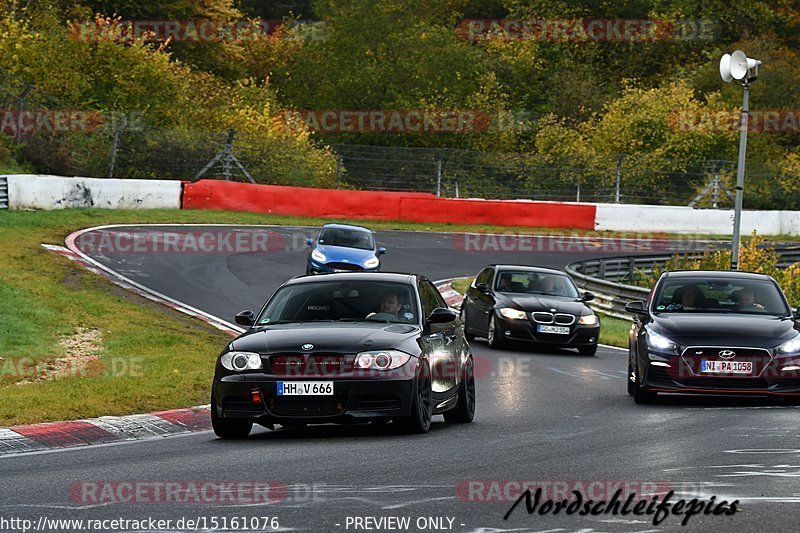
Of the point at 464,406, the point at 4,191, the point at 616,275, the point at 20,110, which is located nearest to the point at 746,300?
the point at 464,406

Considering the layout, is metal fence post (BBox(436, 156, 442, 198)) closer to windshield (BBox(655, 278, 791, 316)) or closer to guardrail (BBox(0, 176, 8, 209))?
guardrail (BBox(0, 176, 8, 209))

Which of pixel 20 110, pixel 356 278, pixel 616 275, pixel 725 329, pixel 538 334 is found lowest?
pixel 616 275

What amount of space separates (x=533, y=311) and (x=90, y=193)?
65.9 feet

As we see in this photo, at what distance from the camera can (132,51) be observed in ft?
178

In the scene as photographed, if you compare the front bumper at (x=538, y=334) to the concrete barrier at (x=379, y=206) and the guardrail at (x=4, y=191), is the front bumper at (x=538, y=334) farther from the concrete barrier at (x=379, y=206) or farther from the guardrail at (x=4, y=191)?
the concrete barrier at (x=379, y=206)

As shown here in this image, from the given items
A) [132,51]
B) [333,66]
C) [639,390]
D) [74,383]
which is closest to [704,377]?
[639,390]

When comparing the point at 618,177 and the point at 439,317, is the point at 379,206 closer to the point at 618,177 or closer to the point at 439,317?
the point at 618,177

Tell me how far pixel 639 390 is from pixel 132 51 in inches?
1643

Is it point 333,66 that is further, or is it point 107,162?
point 333,66

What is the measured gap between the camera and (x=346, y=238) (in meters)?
31.0

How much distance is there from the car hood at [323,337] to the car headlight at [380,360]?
0.05 m

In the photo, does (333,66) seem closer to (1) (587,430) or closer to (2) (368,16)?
(2) (368,16)

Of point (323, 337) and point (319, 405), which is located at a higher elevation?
point (323, 337)

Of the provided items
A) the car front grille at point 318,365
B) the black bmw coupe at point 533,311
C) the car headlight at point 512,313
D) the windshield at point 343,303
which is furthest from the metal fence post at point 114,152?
the car front grille at point 318,365
